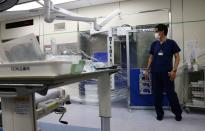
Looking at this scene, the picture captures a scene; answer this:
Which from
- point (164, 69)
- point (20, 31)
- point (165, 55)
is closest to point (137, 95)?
point (164, 69)

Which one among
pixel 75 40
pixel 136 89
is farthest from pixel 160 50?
pixel 75 40

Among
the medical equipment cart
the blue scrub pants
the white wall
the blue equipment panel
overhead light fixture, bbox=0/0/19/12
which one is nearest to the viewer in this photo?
overhead light fixture, bbox=0/0/19/12

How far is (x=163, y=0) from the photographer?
425 cm

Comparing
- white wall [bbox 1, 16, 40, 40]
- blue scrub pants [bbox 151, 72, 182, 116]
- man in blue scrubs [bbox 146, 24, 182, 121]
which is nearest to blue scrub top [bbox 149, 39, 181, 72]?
man in blue scrubs [bbox 146, 24, 182, 121]

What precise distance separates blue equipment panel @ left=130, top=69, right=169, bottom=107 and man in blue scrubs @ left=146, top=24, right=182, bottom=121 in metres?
0.63

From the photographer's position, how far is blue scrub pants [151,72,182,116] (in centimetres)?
329

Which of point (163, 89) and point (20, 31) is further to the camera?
point (20, 31)

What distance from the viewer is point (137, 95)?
13.5 feet

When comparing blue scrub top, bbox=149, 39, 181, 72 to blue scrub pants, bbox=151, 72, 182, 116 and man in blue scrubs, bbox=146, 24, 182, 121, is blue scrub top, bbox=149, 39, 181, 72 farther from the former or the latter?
blue scrub pants, bbox=151, 72, 182, 116

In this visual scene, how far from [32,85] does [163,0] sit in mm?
4009

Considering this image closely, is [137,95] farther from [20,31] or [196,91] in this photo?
[20,31]

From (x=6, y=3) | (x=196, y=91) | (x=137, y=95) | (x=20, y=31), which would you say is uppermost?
(x=20, y=31)

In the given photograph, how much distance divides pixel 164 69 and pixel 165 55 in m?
0.23

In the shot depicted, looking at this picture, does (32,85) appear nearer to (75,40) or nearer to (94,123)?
(94,123)
